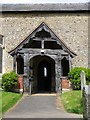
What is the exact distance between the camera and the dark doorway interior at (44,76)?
2986cm

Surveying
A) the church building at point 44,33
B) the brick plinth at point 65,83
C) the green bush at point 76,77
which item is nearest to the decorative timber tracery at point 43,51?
the brick plinth at point 65,83

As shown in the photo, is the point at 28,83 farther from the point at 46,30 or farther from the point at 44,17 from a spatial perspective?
the point at 44,17

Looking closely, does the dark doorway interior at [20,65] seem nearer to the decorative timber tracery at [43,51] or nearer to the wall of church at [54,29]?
the wall of church at [54,29]

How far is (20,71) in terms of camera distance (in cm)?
2898

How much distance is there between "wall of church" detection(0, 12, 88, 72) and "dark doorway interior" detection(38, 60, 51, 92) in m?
2.90

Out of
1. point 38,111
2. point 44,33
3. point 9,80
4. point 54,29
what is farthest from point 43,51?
point 38,111

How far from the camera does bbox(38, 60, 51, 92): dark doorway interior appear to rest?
29.9 meters

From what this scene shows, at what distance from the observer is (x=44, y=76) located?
99.7ft

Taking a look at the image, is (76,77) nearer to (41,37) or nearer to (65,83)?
(65,83)

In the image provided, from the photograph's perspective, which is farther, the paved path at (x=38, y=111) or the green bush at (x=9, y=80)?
the green bush at (x=9, y=80)

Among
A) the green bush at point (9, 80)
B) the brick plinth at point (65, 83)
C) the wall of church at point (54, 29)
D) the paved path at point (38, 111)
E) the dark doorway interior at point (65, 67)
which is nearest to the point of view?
the paved path at point (38, 111)

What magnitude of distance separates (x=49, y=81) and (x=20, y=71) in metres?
3.36

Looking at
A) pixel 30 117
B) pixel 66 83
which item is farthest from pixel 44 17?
pixel 30 117

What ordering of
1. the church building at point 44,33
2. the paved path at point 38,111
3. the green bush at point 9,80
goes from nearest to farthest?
the paved path at point 38,111, the green bush at point 9,80, the church building at point 44,33
